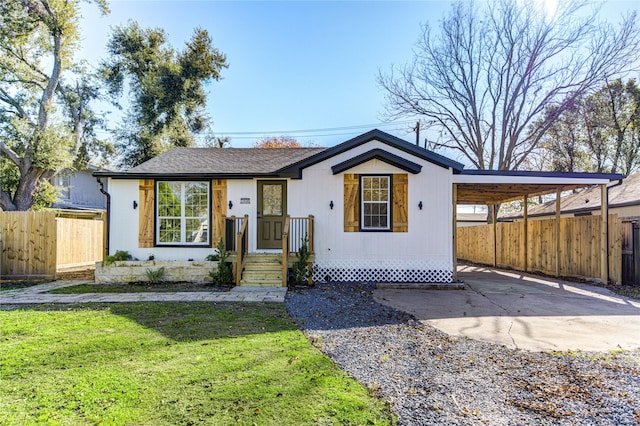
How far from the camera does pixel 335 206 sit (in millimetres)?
9359

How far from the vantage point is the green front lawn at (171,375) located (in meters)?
2.65

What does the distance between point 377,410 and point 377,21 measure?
45.7 feet

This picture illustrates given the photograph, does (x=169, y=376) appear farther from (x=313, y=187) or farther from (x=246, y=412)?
(x=313, y=187)

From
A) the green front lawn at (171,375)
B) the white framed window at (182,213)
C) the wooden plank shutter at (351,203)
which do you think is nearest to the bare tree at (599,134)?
the wooden plank shutter at (351,203)

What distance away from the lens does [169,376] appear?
3.31 metres

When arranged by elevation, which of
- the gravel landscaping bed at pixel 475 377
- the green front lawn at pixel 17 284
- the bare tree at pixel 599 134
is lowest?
the green front lawn at pixel 17 284

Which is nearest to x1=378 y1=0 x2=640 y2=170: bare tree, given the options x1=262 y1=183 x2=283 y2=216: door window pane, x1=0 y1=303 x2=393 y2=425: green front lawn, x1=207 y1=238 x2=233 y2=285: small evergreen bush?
x1=262 y1=183 x2=283 y2=216: door window pane

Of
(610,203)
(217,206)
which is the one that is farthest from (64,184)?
(610,203)

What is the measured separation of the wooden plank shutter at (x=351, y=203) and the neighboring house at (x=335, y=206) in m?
0.03

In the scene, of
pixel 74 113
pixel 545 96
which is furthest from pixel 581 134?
pixel 74 113

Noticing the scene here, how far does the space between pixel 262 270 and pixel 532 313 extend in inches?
238

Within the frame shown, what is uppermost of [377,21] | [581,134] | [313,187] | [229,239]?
[377,21]

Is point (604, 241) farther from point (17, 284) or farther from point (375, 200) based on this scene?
point (17, 284)

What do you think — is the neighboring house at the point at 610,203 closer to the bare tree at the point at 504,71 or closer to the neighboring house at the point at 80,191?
the bare tree at the point at 504,71
